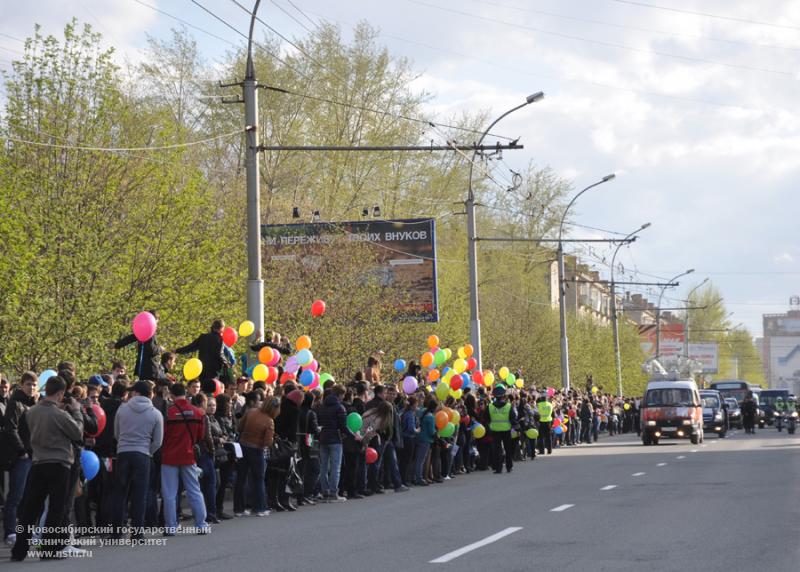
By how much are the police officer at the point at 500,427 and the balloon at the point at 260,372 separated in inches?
341

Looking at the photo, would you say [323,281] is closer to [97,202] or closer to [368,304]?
[368,304]

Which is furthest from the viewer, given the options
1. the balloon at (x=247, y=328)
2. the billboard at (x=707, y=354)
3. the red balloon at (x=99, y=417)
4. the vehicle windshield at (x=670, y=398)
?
the billboard at (x=707, y=354)

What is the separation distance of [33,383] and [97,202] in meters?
13.0

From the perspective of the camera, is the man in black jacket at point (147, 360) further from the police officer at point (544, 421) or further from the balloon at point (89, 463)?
the police officer at point (544, 421)

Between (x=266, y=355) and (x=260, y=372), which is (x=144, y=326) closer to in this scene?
(x=260, y=372)

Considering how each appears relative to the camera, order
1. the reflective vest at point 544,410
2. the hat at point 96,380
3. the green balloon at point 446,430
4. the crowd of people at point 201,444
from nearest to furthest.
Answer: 1. the crowd of people at point 201,444
2. the hat at point 96,380
3. the green balloon at point 446,430
4. the reflective vest at point 544,410

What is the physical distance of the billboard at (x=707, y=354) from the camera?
456ft

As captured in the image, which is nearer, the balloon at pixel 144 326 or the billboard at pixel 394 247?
the balloon at pixel 144 326

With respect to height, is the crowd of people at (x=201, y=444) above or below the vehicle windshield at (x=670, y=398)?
below

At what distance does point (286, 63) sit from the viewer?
51.2m

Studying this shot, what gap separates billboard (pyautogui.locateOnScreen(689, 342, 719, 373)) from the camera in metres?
139

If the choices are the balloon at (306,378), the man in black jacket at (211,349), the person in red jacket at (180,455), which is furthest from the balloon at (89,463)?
the balloon at (306,378)

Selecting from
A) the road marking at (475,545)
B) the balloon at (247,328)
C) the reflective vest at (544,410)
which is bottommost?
the road marking at (475,545)

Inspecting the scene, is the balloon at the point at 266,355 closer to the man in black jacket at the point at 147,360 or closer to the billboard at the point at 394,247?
the man in black jacket at the point at 147,360
